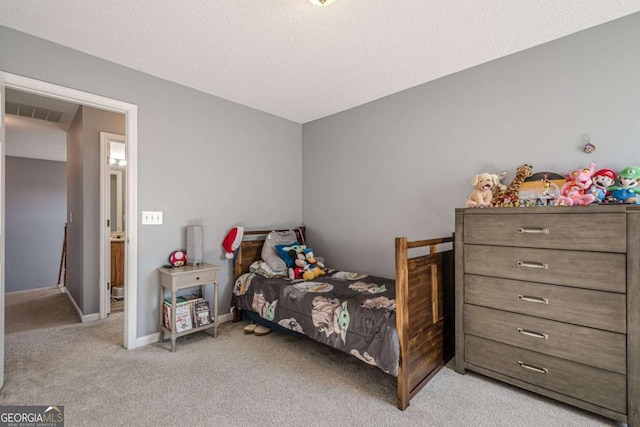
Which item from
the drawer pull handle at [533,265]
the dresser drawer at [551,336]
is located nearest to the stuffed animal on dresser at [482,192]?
the drawer pull handle at [533,265]

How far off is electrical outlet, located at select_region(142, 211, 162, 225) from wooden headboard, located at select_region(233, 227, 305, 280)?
834 mm

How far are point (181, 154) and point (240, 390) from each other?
2.11 meters

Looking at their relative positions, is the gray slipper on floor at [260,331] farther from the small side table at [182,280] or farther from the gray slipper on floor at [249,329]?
the small side table at [182,280]

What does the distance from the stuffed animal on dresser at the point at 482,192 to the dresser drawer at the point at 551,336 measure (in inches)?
29.1

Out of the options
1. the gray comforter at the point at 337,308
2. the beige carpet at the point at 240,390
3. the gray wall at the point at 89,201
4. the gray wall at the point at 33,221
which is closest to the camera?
the beige carpet at the point at 240,390

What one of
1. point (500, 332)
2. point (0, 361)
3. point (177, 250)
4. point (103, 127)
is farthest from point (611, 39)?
point (103, 127)

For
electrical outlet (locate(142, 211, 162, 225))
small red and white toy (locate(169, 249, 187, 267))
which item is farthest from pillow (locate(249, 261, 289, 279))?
electrical outlet (locate(142, 211, 162, 225))

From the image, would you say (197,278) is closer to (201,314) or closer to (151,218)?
(201,314)

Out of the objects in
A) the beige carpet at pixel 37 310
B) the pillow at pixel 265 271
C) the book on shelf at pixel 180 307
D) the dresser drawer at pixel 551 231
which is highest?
Answer: the dresser drawer at pixel 551 231

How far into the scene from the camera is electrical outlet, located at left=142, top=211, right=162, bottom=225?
2.59 m

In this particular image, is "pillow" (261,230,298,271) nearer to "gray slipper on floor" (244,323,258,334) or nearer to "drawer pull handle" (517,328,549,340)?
"gray slipper on floor" (244,323,258,334)

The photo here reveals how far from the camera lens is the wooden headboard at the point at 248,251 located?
3133 mm

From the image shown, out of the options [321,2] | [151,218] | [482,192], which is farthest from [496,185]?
[151,218]

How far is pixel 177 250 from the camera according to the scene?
9.18 ft
